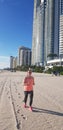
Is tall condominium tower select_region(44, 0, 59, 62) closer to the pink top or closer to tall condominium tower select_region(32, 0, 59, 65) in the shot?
tall condominium tower select_region(32, 0, 59, 65)

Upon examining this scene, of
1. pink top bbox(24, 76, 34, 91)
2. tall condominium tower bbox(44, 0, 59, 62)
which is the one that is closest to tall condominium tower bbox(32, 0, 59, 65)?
tall condominium tower bbox(44, 0, 59, 62)

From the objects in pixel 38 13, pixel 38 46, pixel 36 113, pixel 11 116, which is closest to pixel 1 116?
pixel 11 116

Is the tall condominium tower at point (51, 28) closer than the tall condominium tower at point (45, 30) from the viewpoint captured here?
Yes

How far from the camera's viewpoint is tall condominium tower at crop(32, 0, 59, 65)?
163625 mm

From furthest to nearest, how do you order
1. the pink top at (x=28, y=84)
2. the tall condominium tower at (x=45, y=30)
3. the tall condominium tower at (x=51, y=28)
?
the tall condominium tower at (x=45, y=30) < the tall condominium tower at (x=51, y=28) < the pink top at (x=28, y=84)

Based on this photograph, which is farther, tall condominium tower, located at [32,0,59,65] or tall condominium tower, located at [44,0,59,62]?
tall condominium tower, located at [32,0,59,65]

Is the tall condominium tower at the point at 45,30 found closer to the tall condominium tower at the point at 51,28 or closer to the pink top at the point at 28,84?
the tall condominium tower at the point at 51,28

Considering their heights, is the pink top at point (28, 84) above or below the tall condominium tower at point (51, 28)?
below

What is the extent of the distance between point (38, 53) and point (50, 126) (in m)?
175

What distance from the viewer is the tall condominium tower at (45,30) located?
163625mm

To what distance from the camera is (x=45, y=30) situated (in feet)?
572

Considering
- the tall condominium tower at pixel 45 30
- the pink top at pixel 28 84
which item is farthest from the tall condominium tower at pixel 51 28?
the pink top at pixel 28 84

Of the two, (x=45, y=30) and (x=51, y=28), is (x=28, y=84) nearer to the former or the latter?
(x=51, y=28)

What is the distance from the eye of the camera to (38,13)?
189 metres
